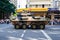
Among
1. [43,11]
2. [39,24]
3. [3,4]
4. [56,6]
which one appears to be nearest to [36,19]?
[39,24]

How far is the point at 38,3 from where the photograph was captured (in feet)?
244

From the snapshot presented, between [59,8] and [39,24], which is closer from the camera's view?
[39,24]

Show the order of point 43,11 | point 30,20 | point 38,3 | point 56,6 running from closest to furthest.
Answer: point 30,20
point 43,11
point 56,6
point 38,3

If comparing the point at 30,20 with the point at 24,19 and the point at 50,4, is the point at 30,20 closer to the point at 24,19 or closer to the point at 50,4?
the point at 24,19

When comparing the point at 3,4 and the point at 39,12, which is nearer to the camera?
the point at 39,12

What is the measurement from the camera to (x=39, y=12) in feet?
215

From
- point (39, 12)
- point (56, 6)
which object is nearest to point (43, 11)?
point (39, 12)

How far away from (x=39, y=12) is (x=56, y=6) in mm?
6475

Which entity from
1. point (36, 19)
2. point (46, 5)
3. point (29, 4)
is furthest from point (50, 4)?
point (36, 19)

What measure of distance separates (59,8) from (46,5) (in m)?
7.22

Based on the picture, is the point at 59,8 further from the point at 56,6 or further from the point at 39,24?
the point at 39,24

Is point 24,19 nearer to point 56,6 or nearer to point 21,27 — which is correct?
point 21,27

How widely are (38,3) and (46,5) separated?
224 cm

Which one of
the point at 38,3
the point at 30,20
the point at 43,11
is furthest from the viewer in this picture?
the point at 38,3
